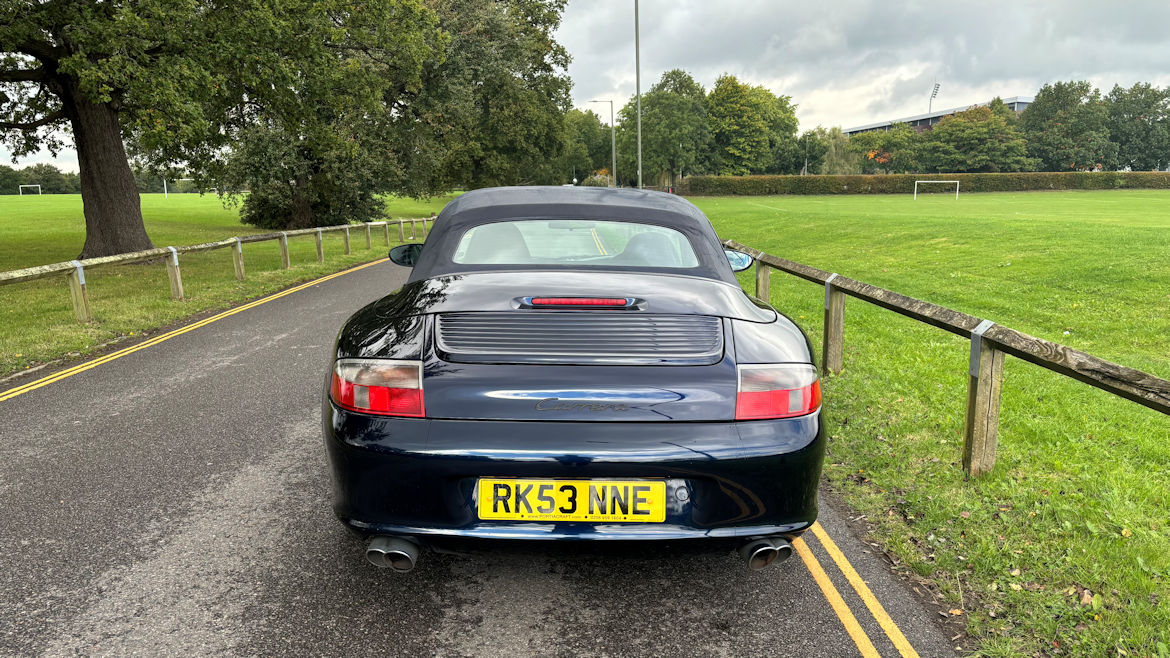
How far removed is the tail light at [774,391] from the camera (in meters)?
2.54

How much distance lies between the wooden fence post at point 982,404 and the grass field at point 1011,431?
11 cm

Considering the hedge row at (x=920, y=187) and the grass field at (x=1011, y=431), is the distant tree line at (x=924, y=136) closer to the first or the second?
the hedge row at (x=920, y=187)

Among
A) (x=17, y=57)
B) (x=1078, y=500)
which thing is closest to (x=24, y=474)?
(x=1078, y=500)

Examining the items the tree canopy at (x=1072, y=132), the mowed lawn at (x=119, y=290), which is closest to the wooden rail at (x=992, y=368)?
the mowed lawn at (x=119, y=290)

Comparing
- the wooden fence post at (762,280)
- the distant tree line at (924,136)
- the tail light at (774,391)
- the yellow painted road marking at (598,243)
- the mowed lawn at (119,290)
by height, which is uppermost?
the distant tree line at (924,136)

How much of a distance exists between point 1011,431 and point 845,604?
2804 mm

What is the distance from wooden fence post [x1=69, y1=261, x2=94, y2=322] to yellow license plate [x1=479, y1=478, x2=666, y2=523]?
8990mm

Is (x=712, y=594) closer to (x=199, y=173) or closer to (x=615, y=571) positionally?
(x=615, y=571)

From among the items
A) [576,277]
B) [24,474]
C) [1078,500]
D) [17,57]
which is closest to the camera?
[576,277]

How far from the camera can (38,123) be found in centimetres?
1820

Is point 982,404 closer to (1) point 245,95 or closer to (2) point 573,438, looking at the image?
(2) point 573,438

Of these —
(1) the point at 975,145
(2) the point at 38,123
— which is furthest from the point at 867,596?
(1) the point at 975,145

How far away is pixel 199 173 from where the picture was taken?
22.3 metres

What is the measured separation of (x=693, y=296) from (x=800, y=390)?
1.92 feet
